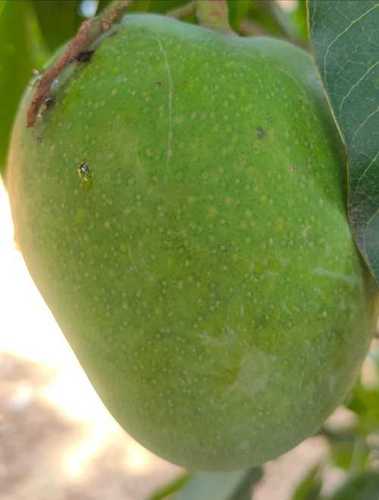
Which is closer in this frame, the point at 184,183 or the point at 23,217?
the point at 184,183

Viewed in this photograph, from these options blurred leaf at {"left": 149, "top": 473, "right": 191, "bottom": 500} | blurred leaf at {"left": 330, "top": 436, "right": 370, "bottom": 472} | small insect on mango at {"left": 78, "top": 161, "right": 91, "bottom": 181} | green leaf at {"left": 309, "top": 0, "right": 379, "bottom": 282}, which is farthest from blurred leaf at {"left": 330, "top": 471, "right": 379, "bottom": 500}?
small insect on mango at {"left": 78, "top": 161, "right": 91, "bottom": 181}

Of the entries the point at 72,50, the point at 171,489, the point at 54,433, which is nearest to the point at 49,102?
the point at 72,50

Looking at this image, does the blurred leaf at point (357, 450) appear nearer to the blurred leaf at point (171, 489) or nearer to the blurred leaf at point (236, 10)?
the blurred leaf at point (171, 489)

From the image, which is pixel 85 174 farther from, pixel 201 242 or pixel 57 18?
pixel 57 18

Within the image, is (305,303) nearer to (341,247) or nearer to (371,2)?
(341,247)

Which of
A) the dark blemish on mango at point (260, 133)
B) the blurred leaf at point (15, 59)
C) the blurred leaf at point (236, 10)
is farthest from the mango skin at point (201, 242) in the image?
the blurred leaf at point (15, 59)

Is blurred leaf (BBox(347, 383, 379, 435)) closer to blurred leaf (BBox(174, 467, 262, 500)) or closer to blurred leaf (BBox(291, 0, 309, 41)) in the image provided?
blurred leaf (BBox(174, 467, 262, 500))

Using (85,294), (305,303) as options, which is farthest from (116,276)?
(305,303)
